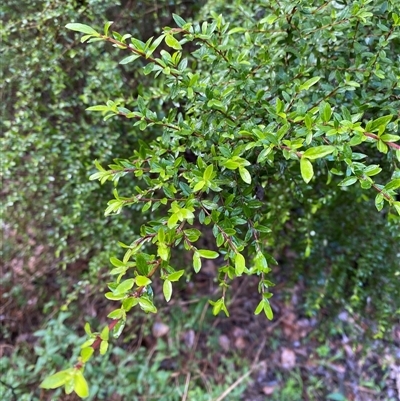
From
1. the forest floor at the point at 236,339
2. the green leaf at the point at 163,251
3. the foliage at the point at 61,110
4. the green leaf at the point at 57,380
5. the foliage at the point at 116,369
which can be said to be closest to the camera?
the green leaf at the point at 57,380

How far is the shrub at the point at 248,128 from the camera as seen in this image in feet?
2.15

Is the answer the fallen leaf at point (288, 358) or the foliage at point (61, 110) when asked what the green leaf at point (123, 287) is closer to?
the foliage at point (61, 110)

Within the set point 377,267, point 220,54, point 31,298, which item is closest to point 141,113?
point 220,54

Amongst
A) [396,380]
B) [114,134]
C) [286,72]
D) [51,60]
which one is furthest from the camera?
[396,380]

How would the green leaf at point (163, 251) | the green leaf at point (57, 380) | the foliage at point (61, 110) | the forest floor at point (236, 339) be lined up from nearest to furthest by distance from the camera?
the green leaf at point (57, 380) < the green leaf at point (163, 251) < the foliage at point (61, 110) < the forest floor at point (236, 339)

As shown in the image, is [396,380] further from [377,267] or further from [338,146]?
[338,146]

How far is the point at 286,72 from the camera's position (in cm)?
90

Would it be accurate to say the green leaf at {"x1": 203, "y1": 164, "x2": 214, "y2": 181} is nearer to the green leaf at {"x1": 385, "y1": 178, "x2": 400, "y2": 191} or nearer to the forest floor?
the green leaf at {"x1": 385, "y1": 178, "x2": 400, "y2": 191}

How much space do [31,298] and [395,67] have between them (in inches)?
71.0

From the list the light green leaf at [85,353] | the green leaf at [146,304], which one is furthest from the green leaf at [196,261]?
the light green leaf at [85,353]

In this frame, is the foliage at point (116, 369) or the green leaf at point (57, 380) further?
the foliage at point (116, 369)

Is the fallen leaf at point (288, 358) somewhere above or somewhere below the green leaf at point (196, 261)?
below

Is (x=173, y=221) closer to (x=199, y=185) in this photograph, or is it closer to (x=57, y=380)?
(x=199, y=185)

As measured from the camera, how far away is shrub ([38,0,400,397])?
0.66m
